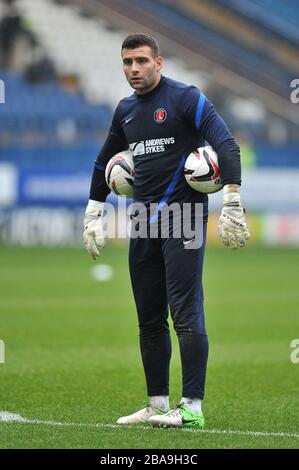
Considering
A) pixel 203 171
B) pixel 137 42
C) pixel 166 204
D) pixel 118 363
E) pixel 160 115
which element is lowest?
pixel 118 363

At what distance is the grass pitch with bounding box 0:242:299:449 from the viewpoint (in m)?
5.44

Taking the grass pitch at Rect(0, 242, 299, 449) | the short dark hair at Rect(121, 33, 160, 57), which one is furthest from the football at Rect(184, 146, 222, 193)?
the grass pitch at Rect(0, 242, 299, 449)

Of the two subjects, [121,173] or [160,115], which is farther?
[121,173]

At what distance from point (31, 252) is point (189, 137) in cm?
1848

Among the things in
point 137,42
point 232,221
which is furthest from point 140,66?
point 232,221

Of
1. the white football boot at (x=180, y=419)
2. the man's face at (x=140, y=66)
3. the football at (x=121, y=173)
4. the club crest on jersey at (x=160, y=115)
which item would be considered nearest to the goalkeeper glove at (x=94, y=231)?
the football at (x=121, y=173)

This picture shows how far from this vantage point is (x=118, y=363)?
8.92m

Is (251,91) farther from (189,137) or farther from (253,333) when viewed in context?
(189,137)

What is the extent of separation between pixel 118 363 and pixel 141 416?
3.01m

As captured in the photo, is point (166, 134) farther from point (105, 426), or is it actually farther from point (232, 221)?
point (105, 426)

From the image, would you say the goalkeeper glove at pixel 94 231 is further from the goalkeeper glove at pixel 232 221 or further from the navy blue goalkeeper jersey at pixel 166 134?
the goalkeeper glove at pixel 232 221

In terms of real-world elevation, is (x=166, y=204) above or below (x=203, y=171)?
below

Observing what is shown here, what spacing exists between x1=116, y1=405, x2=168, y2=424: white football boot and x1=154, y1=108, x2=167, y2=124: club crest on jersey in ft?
5.53

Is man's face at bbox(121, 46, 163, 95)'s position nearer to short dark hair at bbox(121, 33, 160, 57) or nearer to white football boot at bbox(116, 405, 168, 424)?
short dark hair at bbox(121, 33, 160, 57)
